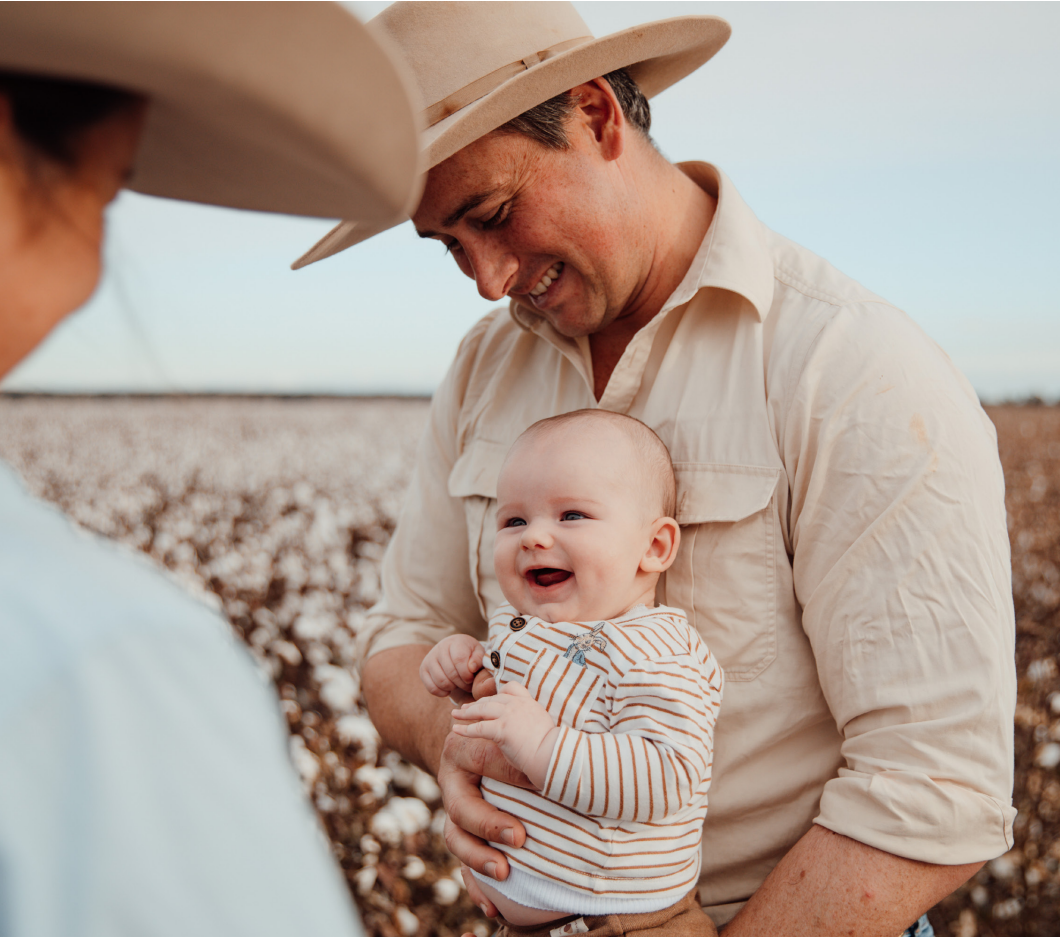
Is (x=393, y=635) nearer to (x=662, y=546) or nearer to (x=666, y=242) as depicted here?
(x=662, y=546)

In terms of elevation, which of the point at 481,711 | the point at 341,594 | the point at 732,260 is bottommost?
the point at 341,594

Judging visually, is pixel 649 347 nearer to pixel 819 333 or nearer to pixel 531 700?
pixel 819 333

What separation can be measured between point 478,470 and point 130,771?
1.68 meters

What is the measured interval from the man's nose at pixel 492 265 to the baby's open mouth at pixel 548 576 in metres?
0.71

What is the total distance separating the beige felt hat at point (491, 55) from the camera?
71.5 inches

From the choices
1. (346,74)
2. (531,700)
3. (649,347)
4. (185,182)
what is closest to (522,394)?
(649,347)

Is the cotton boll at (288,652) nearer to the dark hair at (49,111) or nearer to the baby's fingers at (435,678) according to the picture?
the baby's fingers at (435,678)

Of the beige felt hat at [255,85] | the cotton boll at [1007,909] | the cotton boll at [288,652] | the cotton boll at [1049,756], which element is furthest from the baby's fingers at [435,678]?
the cotton boll at [1049,756]

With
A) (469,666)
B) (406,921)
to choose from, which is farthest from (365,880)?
(469,666)

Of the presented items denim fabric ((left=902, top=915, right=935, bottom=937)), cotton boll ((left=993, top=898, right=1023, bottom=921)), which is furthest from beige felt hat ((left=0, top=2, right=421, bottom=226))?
cotton boll ((left=993, top=898, right=1023, bottom=921))

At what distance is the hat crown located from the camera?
189 cm

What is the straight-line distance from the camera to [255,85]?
0.81m

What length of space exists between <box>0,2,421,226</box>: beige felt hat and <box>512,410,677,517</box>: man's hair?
93 cm

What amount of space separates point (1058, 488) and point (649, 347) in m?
11.4
